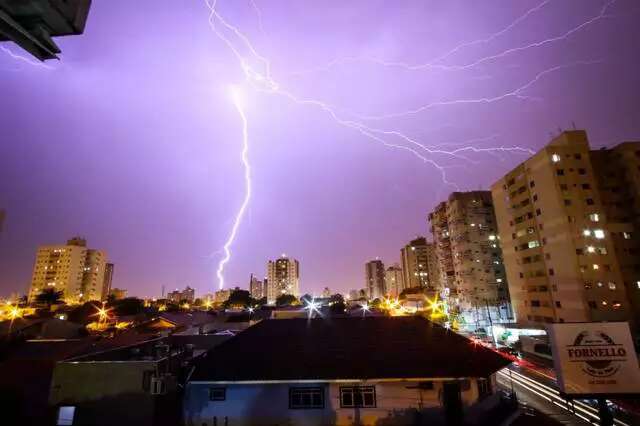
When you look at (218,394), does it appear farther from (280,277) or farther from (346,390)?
(280,277)

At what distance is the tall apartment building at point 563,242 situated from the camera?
38906mm

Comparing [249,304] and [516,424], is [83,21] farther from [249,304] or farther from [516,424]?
[249,304]

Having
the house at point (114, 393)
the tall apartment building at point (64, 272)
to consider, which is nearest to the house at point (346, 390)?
the house at point (114, 393)

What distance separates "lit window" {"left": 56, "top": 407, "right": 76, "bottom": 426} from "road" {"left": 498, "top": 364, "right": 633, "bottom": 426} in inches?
764

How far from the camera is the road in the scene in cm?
1622

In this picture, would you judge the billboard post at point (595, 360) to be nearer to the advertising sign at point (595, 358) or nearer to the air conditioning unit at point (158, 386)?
the advertising sign at point (595, 358)

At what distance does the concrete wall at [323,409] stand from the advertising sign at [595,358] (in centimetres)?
390

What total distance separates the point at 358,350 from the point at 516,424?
27.3ft

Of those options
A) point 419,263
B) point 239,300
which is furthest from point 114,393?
point 419,263

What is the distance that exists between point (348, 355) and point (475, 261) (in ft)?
205

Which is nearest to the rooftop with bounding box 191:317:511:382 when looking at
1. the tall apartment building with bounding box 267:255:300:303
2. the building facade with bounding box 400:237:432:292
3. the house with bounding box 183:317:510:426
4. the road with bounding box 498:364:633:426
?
the house with bounding box 183:317:510:426

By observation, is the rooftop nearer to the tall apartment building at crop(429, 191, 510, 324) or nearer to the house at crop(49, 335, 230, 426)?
the house at crop(49, 335, 230, 426)

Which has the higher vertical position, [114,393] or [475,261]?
[475,261]

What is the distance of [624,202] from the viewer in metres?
42.2
